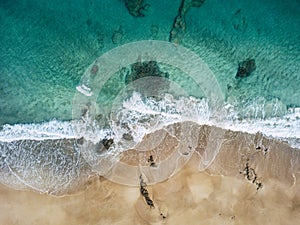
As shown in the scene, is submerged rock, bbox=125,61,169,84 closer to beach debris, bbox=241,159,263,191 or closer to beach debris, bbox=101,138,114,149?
beach debris, bbox=101,138,114,149

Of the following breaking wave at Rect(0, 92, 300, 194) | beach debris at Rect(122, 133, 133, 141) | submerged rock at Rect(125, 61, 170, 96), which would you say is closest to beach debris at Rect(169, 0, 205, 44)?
submerged rock at Rect(125, 61, 170, 96)

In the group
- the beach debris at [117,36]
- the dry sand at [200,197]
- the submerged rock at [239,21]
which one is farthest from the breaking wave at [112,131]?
the submerged rock at [239,21]

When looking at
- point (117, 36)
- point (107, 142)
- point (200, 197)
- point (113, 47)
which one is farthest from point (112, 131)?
point (200, 197)

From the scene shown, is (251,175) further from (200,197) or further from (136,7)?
(136,7)

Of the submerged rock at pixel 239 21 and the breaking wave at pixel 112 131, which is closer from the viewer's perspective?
the breaking wave at pixel 112 131

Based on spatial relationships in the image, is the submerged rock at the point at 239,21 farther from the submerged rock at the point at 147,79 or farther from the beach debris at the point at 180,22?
the submerged rock at the point at 147,79

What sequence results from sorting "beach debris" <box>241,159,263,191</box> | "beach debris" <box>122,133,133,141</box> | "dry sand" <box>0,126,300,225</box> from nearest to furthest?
"dry sand" <box>0,126,300,225</box> → "beach debris" <box>241,159,263,191</box> → "beach debris" <box>122,133,133,141</box>
